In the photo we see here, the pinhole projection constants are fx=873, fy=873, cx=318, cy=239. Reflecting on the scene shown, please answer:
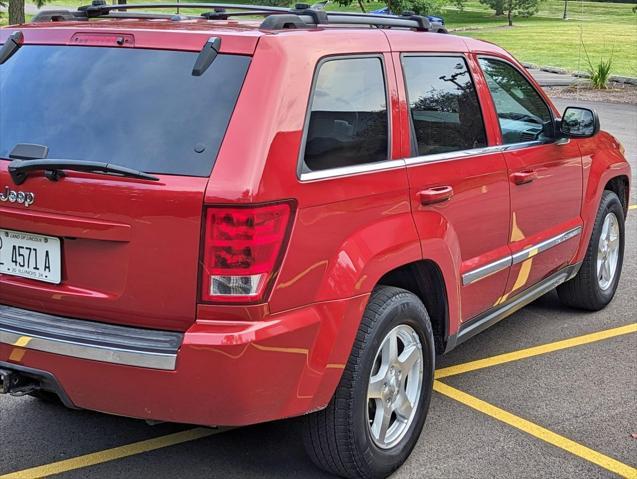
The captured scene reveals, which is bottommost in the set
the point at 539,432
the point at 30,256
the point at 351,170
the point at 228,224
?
the point at 539,432

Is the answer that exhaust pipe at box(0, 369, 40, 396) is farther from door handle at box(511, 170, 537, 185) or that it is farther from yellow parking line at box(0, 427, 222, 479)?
door handle at box(511, 170, 537, 185)

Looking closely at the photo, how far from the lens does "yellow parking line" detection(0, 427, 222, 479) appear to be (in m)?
3.73

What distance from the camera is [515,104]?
4.95 meters

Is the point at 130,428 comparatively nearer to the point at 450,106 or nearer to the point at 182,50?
the point at 182,50

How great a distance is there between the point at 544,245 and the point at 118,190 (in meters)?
A: 2.83

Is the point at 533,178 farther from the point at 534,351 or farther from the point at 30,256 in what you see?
the point at 30,256

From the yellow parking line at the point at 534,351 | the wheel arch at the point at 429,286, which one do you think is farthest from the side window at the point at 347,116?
the yellow parking line at the point at 534,351

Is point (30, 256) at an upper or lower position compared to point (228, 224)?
lower

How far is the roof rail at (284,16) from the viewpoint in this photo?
11.5ft

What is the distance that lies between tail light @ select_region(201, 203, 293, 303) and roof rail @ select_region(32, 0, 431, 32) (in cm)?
83

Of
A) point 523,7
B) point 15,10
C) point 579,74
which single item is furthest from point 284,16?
point 523,7

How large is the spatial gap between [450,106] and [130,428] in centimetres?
220

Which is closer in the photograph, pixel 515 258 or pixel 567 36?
pixel 515 258

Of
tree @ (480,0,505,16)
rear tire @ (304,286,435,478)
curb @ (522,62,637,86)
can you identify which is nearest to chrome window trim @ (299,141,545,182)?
rear tire @ (304,286,435,478)
